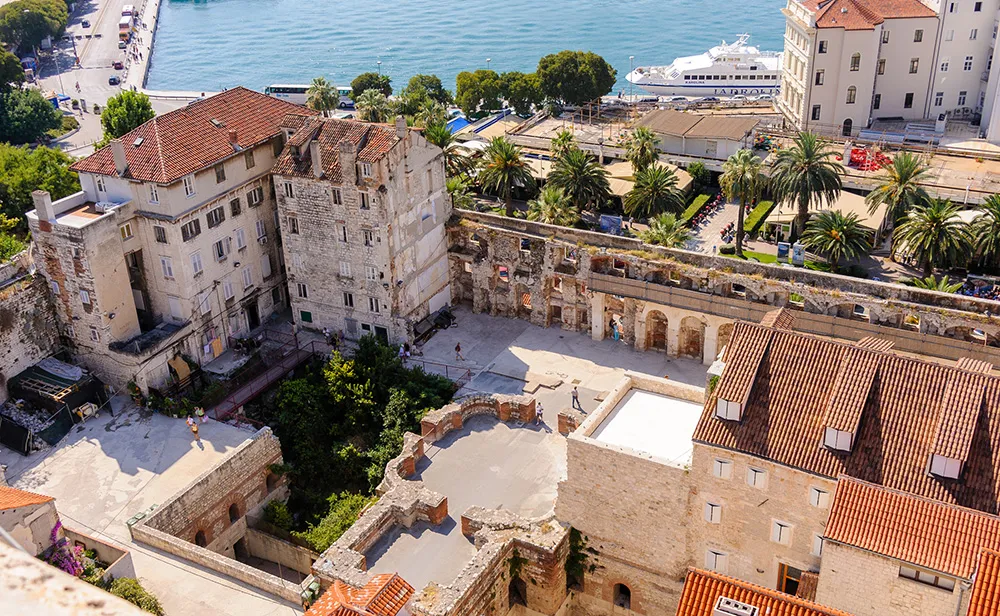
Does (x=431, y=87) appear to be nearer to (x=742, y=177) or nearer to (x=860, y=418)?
(x=742, y=177)

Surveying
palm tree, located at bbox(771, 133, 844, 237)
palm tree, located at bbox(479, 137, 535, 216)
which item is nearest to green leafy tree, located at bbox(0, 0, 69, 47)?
palm tree, located at bbox(479, 137, 535, 216)

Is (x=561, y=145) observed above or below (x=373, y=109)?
below

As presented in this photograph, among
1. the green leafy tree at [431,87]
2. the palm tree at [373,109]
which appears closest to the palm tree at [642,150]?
the palm tree at [373,109]

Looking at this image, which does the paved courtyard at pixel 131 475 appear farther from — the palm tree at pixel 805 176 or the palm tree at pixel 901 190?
the palm tree at pixel 901 190

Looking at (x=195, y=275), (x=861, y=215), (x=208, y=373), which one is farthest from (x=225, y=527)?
(x=861, y=215)

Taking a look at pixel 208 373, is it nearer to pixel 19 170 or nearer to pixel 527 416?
pixel 527 416

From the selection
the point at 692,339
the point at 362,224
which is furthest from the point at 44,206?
the point at 692,339
